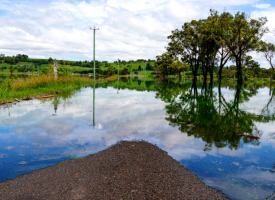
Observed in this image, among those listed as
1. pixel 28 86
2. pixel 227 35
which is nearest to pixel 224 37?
pixel 227 35

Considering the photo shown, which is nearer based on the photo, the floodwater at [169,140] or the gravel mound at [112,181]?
the gravel mound at [112,181]

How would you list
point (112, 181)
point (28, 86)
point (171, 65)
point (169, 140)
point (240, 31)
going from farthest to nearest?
1. point (171, 65)
2. point (240, 31)
3. point (28, 86)
4. point (169, 140)
5. point (112, 181)

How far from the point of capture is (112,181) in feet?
12.3

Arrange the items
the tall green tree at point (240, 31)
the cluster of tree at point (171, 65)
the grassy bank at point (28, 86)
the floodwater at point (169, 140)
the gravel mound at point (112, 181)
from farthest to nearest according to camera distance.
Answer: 1. the cluster of tree at point (171, 65)
2. the tall green tree at point (240, 31)
3. the grassy bank at point (28, 86)
4. the floodwater at point (169, 140)
5. the gravel mound at point (112, 181)

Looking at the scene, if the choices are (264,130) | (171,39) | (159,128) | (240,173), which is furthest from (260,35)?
(240,173)

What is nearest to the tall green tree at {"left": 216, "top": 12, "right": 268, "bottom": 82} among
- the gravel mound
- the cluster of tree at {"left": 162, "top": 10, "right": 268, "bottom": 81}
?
the cluster of tree at {"left": 162, "top": 10, "right": 268, "bottom": 81}

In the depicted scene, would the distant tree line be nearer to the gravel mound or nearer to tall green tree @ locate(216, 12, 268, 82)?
tall green tree @ locate(216, 12, 268, 82)

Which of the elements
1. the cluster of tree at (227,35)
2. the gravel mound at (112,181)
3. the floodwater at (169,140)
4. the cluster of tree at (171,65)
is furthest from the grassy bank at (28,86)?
the cluster of tree at (171,65)

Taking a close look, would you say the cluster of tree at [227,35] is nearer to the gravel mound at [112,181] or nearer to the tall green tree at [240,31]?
the tall green tree at [240,31]

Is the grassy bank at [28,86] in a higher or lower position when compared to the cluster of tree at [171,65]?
lower

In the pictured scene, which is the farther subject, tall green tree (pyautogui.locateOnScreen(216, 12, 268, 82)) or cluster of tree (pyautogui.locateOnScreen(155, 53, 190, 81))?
cluster of tree (pyautogui.locateOnScreen(155, 53, 190, 81))

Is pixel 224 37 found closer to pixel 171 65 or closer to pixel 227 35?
pixel 227 35

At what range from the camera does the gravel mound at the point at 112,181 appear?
3.38 meters

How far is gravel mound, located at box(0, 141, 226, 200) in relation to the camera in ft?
11.1
